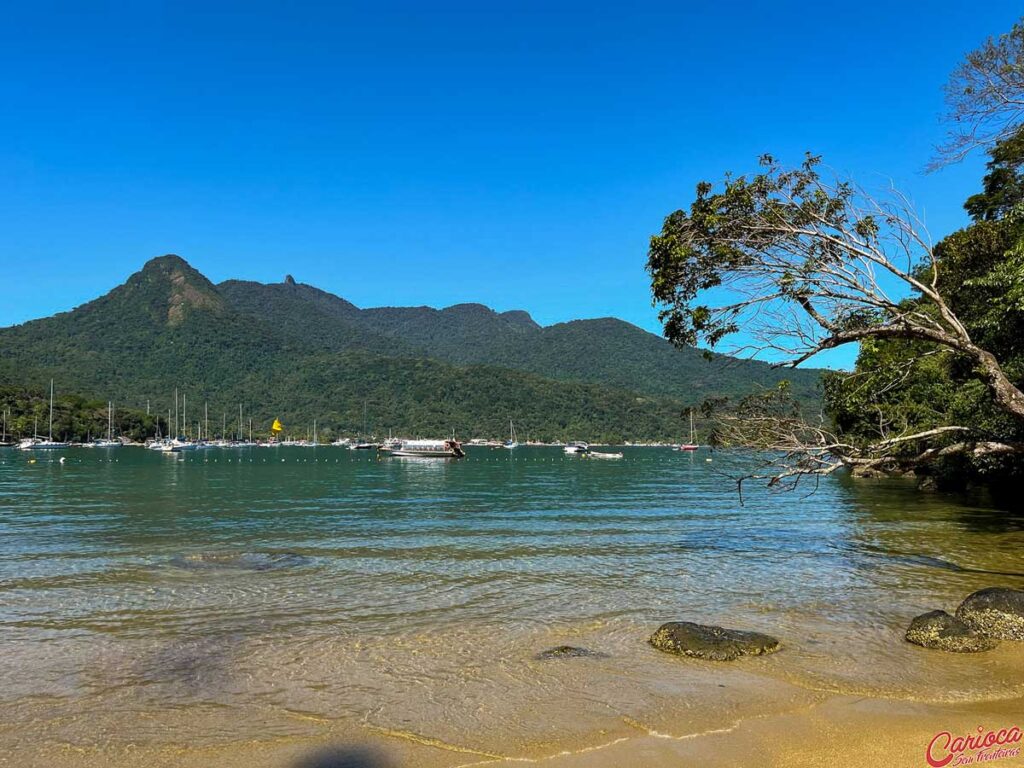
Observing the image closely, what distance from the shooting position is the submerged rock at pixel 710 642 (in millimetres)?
9469

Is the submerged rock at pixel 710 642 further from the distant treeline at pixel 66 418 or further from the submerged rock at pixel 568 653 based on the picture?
the distant treeline at pixel 66 418

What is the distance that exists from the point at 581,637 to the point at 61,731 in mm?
6971

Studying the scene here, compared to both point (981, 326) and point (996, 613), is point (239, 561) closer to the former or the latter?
point (996, 613)

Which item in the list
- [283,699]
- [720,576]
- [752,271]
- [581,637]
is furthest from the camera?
[720,576]

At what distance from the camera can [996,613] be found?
10.2m

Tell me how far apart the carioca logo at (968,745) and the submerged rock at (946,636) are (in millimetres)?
3014

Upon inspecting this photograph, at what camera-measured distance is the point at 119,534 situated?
22.6m

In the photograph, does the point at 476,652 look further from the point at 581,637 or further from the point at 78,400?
the point at 78,400

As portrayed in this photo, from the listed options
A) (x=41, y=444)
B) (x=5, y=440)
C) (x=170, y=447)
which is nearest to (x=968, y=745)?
(x=170, y=447)

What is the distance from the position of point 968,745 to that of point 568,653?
16.1 feet

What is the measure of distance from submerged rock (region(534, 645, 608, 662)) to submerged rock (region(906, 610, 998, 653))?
4.75 m

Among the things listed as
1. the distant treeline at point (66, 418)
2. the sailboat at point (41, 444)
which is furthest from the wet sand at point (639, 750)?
the distant treeline at point (66, 418)

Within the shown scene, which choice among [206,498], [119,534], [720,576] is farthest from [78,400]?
[720,576]

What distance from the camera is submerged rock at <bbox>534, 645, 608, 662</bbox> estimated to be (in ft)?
31.6
